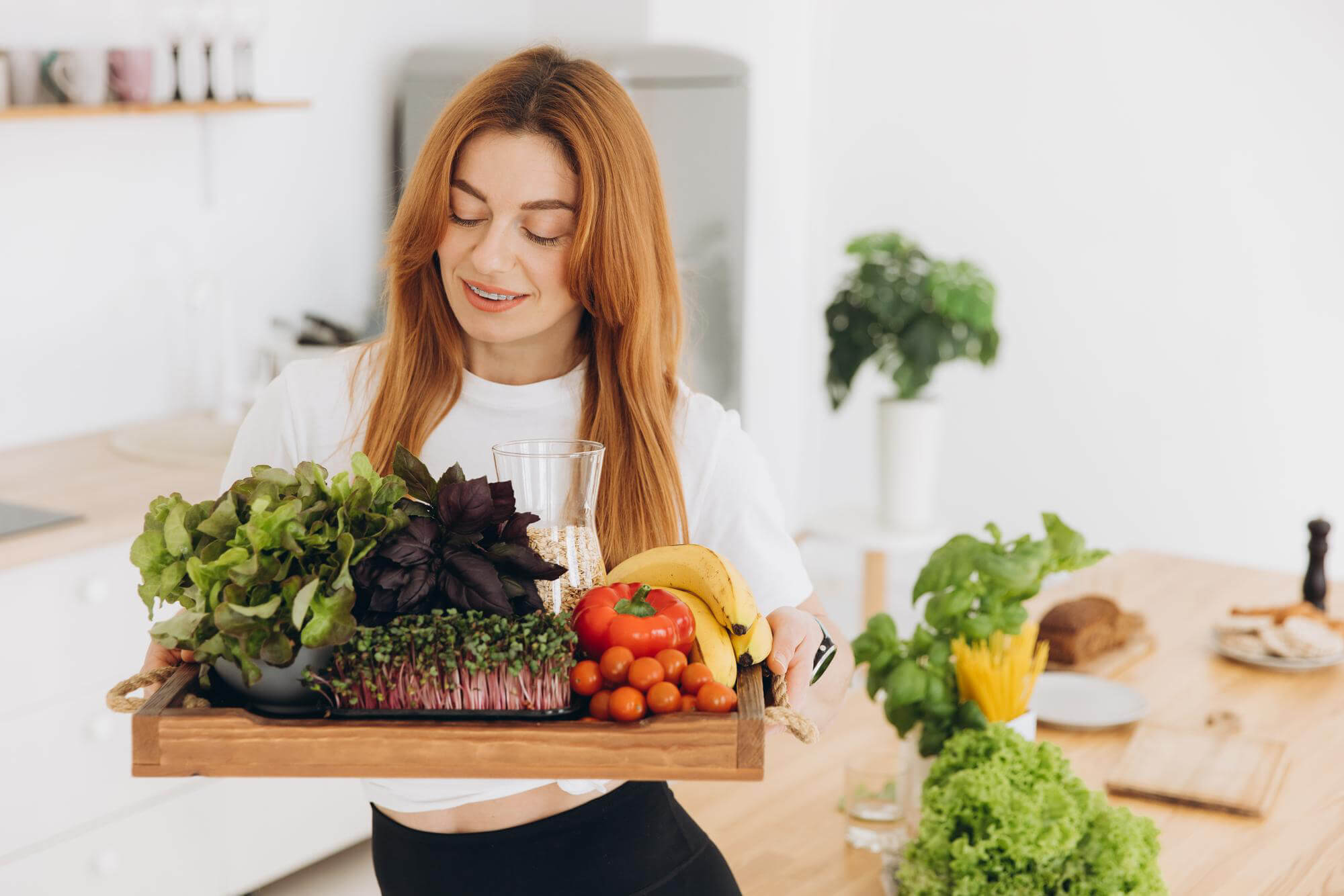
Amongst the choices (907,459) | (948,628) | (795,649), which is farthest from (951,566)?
(907,459)

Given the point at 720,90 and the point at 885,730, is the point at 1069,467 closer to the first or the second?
the point at 720,90

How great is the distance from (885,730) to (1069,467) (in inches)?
102

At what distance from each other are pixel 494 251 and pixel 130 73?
1.95 m

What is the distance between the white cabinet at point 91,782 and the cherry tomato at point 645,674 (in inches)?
62.0

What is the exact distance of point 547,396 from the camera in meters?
1.49

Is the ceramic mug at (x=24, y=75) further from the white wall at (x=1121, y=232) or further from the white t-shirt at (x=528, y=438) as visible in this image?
the white wall at (x=1121, y=232)

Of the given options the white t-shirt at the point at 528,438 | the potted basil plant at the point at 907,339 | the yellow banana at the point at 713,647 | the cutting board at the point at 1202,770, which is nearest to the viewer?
the yellow banana at the point at 713,647

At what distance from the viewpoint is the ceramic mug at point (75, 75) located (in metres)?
2.83

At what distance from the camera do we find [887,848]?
165 centimetres

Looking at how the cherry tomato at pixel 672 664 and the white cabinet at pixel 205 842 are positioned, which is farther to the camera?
the white cabinet at pixel 205 842

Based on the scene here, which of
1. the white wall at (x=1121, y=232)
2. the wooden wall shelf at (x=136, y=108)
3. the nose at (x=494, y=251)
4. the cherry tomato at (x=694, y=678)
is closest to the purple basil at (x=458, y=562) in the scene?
the cherry tomato at (x=694, y=678)

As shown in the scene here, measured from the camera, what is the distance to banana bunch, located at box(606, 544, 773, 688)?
3.86 ft

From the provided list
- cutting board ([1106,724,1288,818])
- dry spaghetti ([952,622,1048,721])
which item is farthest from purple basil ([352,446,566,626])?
cutting board ([1106,724,1288,818])

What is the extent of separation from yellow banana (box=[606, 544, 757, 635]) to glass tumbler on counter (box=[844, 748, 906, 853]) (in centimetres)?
51
